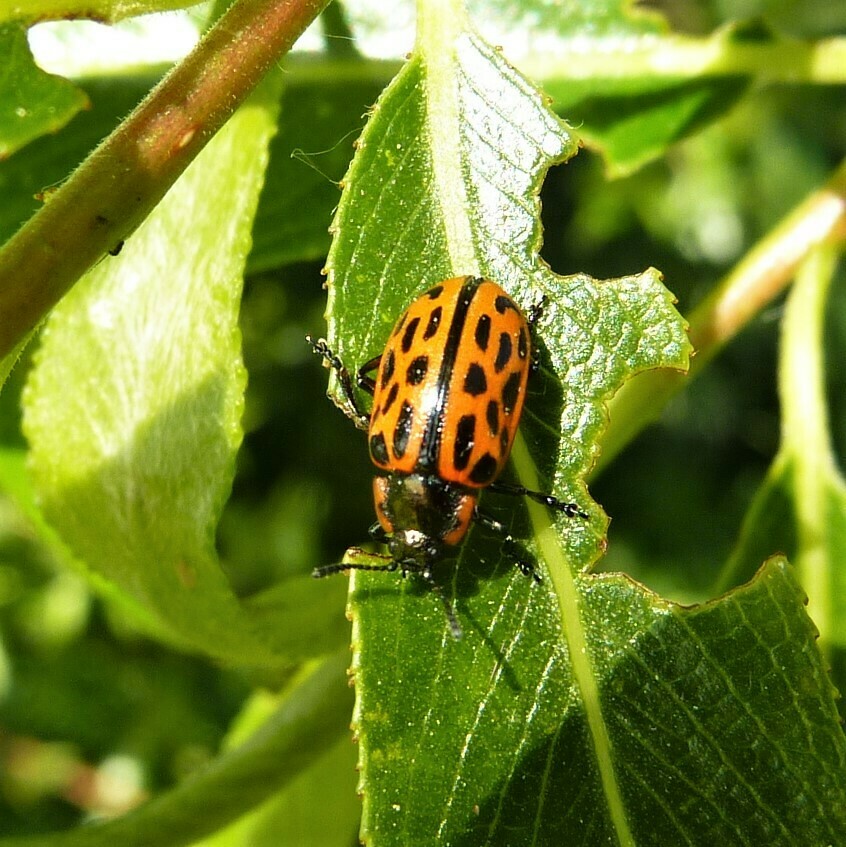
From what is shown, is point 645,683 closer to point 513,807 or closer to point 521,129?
point 513,807

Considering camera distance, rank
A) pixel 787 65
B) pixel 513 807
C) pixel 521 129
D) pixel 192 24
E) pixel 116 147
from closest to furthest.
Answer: pixel 116 147 → pixel 513 807 → pixel 521 129 → pixel 192 24 → pixel 787 65

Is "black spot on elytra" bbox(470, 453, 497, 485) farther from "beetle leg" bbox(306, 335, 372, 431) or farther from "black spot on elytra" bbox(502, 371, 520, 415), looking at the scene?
"beetle leg" bbox(306, 335, 372, 431)

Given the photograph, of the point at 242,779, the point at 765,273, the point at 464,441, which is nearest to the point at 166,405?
the point at 464,441

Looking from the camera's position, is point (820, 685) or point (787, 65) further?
point (787, 65)

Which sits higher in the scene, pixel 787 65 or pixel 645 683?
pixel 787 65

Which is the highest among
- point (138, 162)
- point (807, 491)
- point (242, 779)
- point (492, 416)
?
point (807, 491)

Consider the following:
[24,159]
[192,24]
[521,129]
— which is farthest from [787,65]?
[24,159]

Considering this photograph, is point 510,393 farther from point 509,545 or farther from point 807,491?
point 807,491

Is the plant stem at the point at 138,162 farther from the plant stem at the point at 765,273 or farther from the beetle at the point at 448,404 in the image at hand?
the plant stem at the point at 765,273
